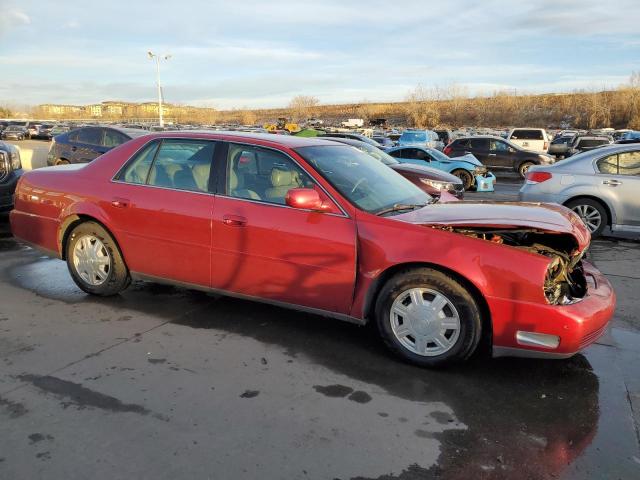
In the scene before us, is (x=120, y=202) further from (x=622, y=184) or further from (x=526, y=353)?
(x=622, y=184)

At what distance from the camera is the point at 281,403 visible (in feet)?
10.3

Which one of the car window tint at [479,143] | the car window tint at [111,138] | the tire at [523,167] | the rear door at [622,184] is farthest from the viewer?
the car window tint at [479,143]

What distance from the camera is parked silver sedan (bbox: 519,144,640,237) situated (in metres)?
7.57

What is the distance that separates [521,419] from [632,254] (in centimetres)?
519

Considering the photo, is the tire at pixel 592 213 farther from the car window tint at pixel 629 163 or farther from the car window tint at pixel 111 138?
the car window tint at pixel 111 138

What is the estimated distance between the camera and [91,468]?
2512mm

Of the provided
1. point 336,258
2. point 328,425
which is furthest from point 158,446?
point 336,258

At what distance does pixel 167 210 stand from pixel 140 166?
2.00 feet

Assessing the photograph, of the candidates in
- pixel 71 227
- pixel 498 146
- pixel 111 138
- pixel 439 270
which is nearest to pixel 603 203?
pixel 439 270

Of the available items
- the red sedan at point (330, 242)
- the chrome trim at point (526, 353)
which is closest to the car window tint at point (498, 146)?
the red sedan at point (330, 242)

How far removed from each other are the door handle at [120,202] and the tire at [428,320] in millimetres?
2445

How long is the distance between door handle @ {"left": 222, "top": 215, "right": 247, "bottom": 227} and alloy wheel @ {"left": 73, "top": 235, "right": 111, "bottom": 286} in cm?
142

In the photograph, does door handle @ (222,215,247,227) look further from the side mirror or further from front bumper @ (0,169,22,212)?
front bumper @ (0,169,22,212)

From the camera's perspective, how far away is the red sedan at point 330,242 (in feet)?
11.1
